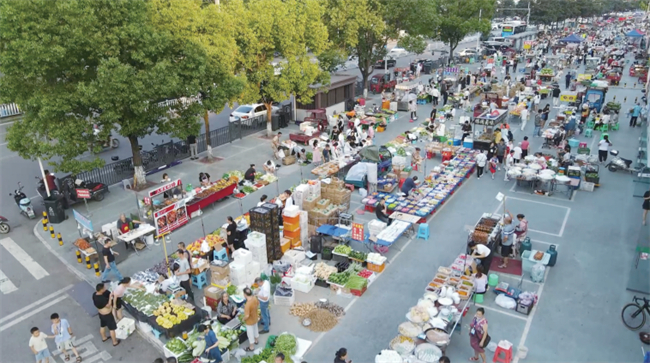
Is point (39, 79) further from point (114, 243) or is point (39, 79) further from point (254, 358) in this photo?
point (254, 358)

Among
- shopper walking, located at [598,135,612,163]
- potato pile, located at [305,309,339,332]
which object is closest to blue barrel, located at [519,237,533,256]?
potato pile, located at [305,309,339,332]

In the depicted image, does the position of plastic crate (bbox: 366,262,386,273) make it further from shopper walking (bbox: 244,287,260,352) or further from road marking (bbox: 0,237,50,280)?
road marking (bbox: 0,237,50,280)

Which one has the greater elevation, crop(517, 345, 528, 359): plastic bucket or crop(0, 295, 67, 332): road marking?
crop(0, 295, 67, 332): road marking

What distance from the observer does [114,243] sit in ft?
53.2

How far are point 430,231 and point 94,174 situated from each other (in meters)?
16.1

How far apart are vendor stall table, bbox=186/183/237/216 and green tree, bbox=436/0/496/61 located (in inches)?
1561

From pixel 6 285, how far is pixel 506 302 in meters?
15.9

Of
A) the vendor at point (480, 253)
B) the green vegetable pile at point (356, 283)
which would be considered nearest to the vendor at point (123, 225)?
the green vegetable pile at point (356, 283)

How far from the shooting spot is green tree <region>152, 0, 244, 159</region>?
2067 centimetres

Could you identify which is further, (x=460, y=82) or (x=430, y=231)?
(x=460, y=82)

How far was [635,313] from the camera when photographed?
1271cm

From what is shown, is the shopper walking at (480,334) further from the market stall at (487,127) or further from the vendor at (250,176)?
the market stall at (487,127)

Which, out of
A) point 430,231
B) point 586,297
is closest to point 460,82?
point 430,231

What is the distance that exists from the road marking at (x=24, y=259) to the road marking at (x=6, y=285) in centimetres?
68
